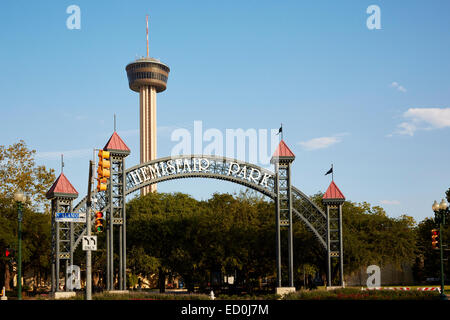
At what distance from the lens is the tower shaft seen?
174 meters

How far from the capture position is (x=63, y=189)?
133 ft

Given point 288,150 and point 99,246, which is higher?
point 288,150

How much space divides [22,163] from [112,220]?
2542 cm

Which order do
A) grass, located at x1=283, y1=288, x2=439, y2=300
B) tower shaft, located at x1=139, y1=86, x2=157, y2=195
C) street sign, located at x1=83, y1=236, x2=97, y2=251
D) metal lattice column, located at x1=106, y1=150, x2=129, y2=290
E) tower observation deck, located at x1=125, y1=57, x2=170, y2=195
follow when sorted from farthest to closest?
tower shaft, located at x1=139, y1=86, x2=157, y2=195 → tower observation deck, located at x1=125, y1=57, x2=170, y2=195 → metal lattice column, located at x1=106, y1=150, x2=129, y2=290 → grass, located at x1=283, y1=288, x2=439, y2=300 → street sign, located at x1=83, y1=236, x2=97, y2=251

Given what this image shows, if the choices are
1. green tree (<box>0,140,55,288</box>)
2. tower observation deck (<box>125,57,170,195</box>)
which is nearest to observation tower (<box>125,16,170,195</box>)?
tower observation deck (<box>125,57,170,195</box>)

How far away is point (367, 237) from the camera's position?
5378 cm

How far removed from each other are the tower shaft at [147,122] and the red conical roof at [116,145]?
13399 cm

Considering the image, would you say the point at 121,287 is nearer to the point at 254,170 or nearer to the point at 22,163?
the point at 254,170

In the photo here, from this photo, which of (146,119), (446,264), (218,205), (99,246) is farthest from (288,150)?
(146,119)

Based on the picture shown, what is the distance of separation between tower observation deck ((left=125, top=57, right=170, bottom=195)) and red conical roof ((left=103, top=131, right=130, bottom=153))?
13020 cm

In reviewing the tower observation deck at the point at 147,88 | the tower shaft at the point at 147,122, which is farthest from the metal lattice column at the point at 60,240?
the tower shaft at the point at 147,122

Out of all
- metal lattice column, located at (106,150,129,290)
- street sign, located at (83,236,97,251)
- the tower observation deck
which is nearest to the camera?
street sign, located at (83,236,97,251)

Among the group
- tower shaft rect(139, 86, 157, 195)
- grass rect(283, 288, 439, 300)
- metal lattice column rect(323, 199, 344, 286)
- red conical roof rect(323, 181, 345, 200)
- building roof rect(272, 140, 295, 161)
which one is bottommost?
grass rect(283, 288, 439, 300)

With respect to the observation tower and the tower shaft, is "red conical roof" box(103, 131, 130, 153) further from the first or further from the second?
the tower shaft
